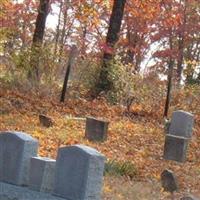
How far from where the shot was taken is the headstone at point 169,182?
10602 millimetres

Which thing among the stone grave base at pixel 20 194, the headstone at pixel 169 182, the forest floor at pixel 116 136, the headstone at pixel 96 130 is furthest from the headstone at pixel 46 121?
the stone grave base at pixel 20 194

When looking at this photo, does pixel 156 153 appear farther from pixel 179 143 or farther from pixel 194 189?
pixel 194 189

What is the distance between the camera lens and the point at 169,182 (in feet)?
35.1

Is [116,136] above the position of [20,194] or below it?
above

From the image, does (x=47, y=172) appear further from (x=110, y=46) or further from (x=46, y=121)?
(x=110, y=46)

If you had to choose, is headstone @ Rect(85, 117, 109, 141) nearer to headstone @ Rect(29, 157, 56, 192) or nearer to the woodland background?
the woodland background

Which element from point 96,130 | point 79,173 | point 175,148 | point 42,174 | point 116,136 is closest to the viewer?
point 79,173

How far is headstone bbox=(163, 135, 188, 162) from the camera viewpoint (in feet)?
45.4

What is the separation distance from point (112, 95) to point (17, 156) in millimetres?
14278

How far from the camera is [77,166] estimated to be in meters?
7.10

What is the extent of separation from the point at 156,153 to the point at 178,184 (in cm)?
331

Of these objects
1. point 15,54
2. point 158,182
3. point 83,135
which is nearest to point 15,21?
point 15,54

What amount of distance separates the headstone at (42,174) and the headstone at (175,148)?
6824 mm

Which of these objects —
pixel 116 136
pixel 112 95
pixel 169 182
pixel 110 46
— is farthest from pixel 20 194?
pixel 110 46
